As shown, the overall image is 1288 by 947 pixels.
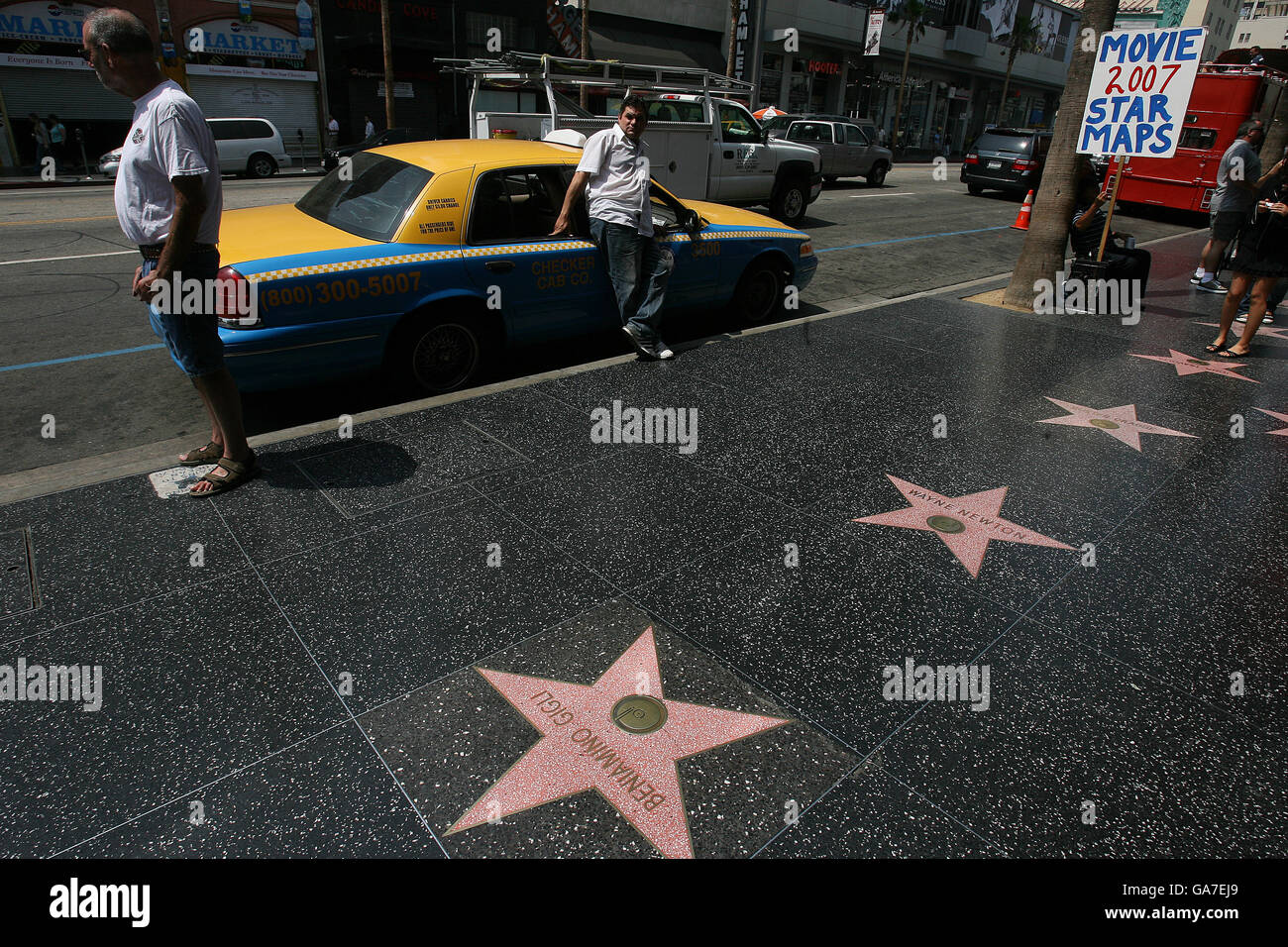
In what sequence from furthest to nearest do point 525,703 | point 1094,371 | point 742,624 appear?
Result: 1. point 1094,371
2. point 742,624
3. point 525,703

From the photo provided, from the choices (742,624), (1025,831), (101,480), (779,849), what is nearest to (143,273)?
(101,480)

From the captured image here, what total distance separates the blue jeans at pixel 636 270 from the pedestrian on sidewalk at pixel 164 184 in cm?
286

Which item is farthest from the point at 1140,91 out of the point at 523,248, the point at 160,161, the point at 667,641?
the point at 160,161

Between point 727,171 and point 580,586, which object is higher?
point 727,171

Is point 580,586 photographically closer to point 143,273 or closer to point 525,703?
point 525,703

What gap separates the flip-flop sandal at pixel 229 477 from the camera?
4023 mm

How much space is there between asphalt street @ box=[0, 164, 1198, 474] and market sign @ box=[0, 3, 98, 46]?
33.8 feet

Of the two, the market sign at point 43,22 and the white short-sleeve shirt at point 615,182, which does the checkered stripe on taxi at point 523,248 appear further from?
the market sign at point 43,22

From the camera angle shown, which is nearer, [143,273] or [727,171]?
[143,273]

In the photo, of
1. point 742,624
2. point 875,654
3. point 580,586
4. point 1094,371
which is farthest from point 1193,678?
point 1094,371

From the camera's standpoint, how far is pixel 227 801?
2.29 metres
